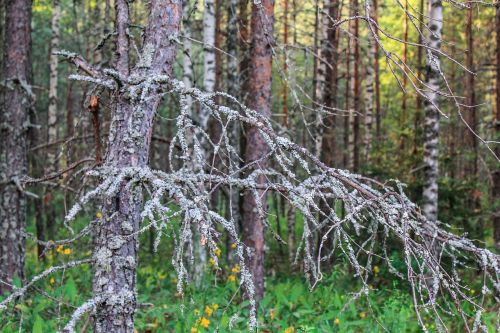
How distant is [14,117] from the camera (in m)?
7.71

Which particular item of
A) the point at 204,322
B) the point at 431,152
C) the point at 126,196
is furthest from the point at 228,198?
the point at 126,196

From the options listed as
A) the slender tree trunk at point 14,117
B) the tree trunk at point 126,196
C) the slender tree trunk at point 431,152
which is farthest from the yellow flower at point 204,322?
the slender tree trunk at point 431,152

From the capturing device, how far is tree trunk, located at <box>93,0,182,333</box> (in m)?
3.42

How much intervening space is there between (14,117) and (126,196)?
4.92 metres

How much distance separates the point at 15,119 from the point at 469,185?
8.32m

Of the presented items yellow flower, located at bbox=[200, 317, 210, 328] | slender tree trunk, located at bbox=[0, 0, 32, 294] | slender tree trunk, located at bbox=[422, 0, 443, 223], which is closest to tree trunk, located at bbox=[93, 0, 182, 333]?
yellow flower, located at bbox=[200, 317, 210, 328]

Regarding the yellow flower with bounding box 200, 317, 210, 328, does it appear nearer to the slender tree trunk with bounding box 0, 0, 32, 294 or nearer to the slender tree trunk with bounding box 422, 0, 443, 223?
the slender tree trunk with bounding box 0, 0, 32, 294

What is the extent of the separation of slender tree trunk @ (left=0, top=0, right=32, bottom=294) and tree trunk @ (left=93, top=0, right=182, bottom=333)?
4.65 m

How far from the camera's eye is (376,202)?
3299mm

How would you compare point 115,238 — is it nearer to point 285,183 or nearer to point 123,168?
point 123,168

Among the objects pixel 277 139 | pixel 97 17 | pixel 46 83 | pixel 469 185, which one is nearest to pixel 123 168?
pixel 277 139

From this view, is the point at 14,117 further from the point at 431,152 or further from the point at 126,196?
the point at 431,152

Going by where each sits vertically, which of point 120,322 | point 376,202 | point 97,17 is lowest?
point 120,322

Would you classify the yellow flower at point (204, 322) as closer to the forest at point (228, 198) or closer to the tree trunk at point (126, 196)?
the forest at point (228, 198)
